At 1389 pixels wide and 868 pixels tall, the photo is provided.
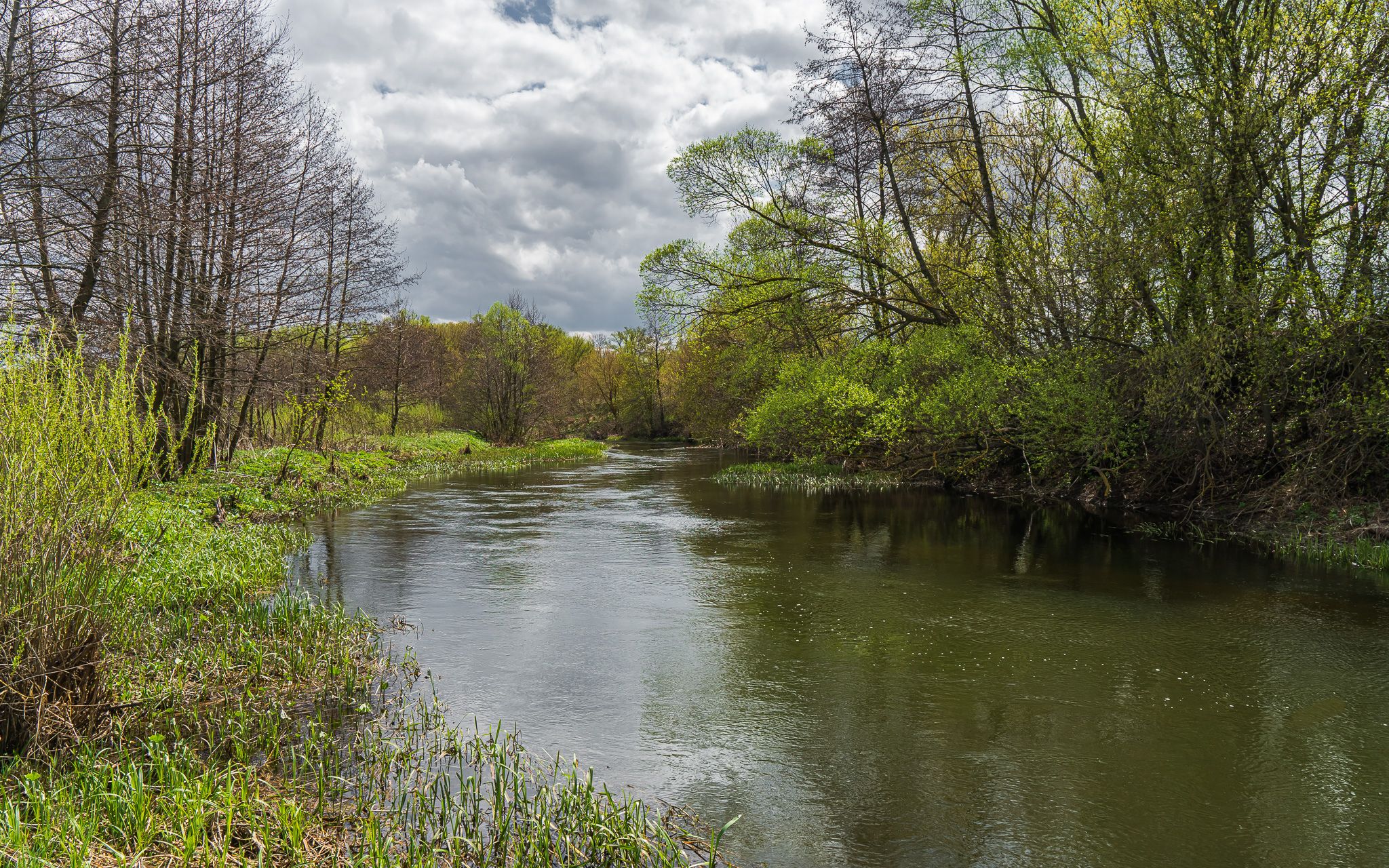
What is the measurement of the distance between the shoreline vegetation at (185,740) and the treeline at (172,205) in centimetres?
111

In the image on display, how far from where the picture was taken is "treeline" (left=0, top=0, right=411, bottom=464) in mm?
9781

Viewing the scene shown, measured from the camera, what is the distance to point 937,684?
6.63 meters

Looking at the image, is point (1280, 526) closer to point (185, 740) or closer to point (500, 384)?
point (185, 740)

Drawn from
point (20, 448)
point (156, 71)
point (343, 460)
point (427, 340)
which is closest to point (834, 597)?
point (20, 448)

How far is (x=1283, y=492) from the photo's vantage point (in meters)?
13.3

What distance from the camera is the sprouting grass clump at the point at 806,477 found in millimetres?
23359

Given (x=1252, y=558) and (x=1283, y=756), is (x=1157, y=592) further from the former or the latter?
(x=1283, y=756)

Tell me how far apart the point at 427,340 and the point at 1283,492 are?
43.9 metres

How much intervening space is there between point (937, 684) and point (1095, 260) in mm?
10485

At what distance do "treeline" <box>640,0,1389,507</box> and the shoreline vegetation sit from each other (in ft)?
40.2

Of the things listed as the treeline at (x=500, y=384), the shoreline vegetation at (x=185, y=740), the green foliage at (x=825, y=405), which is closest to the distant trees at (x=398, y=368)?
the treeline at (x=500, y=384)

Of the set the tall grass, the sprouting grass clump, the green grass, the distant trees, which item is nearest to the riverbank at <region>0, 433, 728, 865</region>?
the green grass

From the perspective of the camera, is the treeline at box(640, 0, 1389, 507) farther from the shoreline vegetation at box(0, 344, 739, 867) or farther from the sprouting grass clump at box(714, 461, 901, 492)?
the shoreline vegetation at box(0, 344, 739, 867)

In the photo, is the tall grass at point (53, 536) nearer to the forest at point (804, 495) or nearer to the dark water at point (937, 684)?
the forest at point (804, 495)
